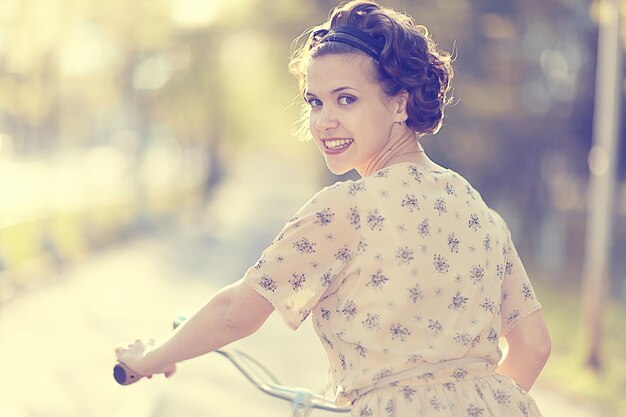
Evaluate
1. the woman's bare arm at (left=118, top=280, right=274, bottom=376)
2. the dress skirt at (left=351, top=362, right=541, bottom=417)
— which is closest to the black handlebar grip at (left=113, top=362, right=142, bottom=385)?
the woman's bare arm at (left=118, top=280, right=274, bottom=376)

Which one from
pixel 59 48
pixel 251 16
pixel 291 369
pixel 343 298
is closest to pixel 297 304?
pixel 343 298

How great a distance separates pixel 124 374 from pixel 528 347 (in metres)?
0.97

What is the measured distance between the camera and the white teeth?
2496 millimetres

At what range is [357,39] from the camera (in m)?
2.41

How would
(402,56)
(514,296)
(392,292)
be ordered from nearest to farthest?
(392,292) < (402,56) < (514,296)

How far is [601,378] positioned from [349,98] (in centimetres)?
869

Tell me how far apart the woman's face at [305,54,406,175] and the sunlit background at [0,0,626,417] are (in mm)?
3761

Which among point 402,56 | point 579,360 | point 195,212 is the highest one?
point 402,56

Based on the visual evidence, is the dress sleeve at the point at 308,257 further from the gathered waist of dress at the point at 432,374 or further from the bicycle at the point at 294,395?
the bicycle at the point at 294,395

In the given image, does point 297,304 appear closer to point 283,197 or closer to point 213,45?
point 213,45

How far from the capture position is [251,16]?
942 inches

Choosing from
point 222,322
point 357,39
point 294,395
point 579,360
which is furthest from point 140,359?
point 579,360

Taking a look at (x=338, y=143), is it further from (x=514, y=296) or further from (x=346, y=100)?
(x=514, y=296)

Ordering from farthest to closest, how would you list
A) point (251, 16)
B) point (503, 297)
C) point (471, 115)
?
point (251, 16), point (471, 115), point (503, 297)
